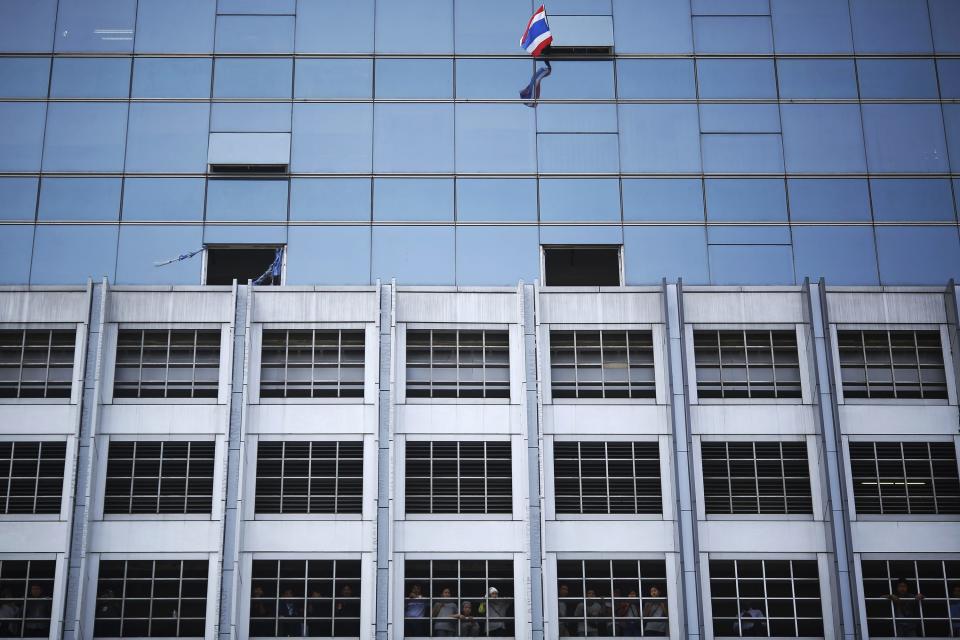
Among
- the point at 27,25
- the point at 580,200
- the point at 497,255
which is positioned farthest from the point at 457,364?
the point at 27,25

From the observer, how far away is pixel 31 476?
91.9 ft

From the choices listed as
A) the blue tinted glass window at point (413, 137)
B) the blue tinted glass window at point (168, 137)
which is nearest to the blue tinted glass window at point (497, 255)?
the blue tinted glass window at point (413, 137)

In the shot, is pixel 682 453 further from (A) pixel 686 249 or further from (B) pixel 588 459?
(A) pixel 686 249

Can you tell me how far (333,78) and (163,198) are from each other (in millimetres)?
7483

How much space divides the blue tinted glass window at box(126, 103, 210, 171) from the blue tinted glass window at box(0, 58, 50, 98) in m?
3.47

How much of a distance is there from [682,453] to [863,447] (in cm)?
606

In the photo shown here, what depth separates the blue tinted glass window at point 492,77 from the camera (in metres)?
32.6

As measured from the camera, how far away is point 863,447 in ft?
95.1

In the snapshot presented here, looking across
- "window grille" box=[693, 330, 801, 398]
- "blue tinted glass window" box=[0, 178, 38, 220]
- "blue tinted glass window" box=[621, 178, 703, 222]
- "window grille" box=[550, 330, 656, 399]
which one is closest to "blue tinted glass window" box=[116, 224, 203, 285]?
"blue tinted glass window" box=[0, 178, 38, 220]

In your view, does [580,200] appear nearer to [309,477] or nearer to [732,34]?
[732,34]

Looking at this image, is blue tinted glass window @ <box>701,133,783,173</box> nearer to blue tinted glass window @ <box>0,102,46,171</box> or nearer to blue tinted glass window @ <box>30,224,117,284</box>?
blue tinted glass window @ <box>30,224,117,284</box>

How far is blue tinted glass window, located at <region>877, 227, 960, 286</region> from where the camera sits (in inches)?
1207

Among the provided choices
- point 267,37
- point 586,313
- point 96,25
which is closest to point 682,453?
point 586,313

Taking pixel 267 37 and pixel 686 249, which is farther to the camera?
pixel 267 37
